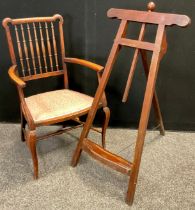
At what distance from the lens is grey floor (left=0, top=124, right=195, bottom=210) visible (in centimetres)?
169

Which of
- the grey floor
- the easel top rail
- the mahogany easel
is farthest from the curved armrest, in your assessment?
the grey floor

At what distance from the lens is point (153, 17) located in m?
1.54

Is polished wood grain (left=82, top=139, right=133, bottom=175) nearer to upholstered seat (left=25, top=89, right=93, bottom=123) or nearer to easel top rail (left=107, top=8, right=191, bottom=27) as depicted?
upholstered seat (left=25, top=89, right=93, bottom=123)

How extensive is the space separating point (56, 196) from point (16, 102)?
3.43ft

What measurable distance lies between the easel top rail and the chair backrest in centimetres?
53

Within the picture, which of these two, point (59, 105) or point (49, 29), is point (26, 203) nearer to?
point (59, 105)

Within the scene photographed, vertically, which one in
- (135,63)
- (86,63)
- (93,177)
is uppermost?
(135,63)

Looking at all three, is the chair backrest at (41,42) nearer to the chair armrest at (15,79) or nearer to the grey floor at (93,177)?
the chair armrest at (15,79)

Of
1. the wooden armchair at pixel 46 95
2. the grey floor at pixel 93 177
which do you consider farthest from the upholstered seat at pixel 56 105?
the grey floor at pixel 93 177

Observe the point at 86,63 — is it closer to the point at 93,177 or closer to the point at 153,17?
the point at 153,17

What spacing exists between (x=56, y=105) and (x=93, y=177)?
0.56 metres

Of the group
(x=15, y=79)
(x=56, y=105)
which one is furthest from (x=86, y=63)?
(x=15, y=79)

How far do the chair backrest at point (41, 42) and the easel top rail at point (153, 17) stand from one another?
53 centimetres

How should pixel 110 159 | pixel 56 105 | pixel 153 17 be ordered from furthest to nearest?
pixel 56 105, pixel 110 159, pixel 153 17
